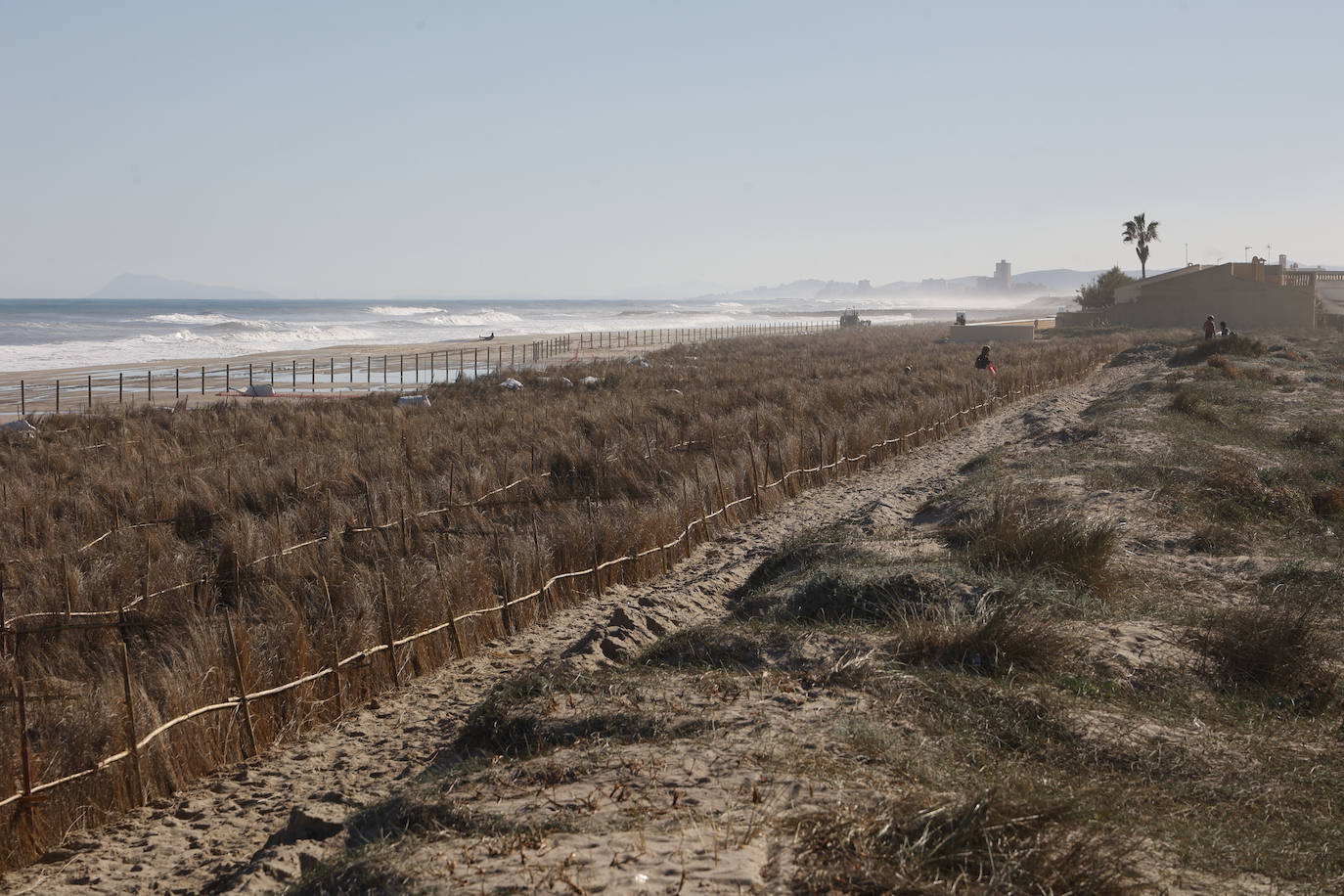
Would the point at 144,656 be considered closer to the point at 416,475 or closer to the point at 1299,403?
the point at 416,475

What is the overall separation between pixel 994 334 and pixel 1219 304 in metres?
10.8

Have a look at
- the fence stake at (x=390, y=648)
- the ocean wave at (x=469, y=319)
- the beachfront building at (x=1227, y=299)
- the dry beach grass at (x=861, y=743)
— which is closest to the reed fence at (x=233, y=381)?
the fence stake at (x=390, y=648)

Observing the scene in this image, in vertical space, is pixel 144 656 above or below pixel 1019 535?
below

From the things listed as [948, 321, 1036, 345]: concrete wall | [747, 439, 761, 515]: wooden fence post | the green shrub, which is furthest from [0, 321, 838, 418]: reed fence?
the green shrub

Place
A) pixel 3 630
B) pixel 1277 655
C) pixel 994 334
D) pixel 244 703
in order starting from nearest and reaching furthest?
pixel 244 703 → pixel 1277 655 → pixel 3 630 → pixel 994 334

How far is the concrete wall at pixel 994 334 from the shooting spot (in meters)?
51.8

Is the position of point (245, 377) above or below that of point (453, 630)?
above

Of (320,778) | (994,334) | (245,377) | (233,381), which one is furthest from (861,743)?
(994,334)

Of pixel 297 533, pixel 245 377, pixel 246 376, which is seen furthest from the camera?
pixel 246 376

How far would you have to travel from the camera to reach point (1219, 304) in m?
51.6

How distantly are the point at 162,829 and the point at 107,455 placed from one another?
12.3m

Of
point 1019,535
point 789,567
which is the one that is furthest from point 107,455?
point 1019,535

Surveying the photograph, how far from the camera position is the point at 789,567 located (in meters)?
9.43

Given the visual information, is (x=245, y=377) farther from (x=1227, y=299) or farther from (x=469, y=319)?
(x=469, y=319)
